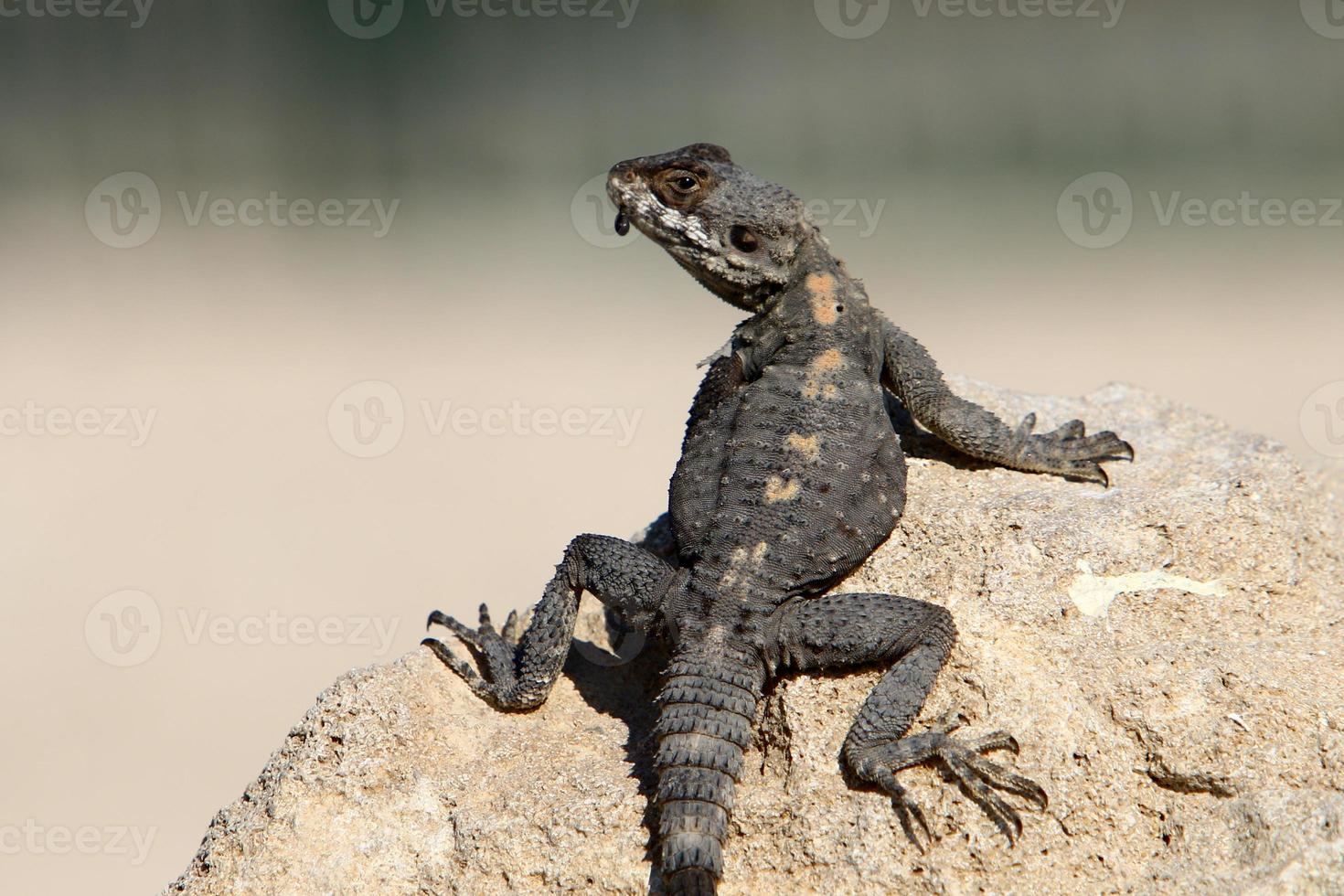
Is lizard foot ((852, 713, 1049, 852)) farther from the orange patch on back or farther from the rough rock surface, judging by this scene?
the orange patch on back

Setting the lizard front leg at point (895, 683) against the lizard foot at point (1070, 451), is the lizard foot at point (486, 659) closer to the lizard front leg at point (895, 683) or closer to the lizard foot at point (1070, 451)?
the lizard front leg at point (895, 683)

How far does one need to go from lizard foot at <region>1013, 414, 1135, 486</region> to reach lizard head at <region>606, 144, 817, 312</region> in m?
1.27

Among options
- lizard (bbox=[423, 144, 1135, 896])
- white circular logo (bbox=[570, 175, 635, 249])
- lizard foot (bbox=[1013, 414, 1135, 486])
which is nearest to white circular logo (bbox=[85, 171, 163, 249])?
white circular logo (bbox=[570, 175, 635, 249])

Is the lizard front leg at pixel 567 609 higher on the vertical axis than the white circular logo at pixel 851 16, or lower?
lower

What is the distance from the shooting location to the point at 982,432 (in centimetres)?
549

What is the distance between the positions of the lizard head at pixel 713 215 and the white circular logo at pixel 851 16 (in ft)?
22.9

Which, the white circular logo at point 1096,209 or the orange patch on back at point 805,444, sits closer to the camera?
the orange patch on back at point 805,444

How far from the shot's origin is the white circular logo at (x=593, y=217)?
11.8m

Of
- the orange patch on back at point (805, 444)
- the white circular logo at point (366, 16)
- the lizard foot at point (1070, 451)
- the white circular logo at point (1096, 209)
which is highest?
the white circular logo at point (366, 16)

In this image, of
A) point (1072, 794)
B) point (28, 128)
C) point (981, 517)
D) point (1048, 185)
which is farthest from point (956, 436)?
point (28, 128)

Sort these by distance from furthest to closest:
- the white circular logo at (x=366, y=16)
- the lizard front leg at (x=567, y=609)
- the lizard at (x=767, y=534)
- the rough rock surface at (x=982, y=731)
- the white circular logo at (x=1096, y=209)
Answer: the white circular logo at (x=1096, y=209), the white circular logo at (x=366, y=16), the lizard front leg at (x=567, y=609), the lizard at (x=767, y=534), the rough rock surface at (x=982, y=731)

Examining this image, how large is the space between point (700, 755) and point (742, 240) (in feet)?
7.29

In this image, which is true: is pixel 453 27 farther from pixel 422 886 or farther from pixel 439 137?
pixel 422 886

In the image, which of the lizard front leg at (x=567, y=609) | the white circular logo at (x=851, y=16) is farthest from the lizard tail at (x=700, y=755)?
the white circular logo at (x=851, y=16)
